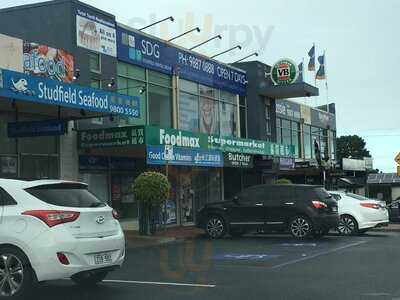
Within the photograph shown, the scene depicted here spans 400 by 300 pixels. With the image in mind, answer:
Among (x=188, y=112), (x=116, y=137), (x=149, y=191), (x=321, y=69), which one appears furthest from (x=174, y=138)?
(x=321, y=69)

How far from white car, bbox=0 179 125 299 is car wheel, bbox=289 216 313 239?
1068cm

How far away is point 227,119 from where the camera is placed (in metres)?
31.0

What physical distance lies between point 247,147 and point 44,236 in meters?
19.4

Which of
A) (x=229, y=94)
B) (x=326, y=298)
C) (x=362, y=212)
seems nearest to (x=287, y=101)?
(x=229, y=94)

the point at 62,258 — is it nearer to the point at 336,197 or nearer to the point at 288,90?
the point at 336,197

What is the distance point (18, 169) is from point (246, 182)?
1566 cm

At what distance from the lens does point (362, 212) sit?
2041cm

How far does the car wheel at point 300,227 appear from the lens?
61.5 feet

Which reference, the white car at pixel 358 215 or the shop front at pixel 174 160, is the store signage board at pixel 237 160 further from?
the white car at pixel 358 215

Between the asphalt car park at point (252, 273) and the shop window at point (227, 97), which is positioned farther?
the shop window at point (227, 97)

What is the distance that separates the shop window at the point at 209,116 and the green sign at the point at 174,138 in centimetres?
456

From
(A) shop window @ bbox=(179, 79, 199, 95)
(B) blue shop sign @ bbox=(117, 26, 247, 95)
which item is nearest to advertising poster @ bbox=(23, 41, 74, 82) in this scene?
(B) blue shop sign @ bbox=(117, 26, 247, 95)

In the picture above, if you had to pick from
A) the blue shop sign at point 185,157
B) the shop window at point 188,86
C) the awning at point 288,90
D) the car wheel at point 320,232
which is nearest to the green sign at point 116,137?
the blue shop sign at point 185,157

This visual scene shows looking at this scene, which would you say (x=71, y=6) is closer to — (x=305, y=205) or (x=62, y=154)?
(x=62, y=154)
